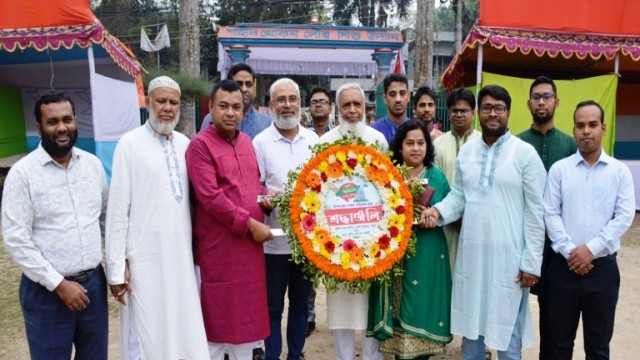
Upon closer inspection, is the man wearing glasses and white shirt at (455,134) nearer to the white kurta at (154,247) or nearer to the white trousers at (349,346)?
the white trousers at (349,346)

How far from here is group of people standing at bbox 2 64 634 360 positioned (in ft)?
9.88

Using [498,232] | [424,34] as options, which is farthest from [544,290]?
[424,34]

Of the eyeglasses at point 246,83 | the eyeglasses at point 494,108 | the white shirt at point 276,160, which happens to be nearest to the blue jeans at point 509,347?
the eyeglasses at point 494,108

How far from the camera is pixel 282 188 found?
3.64 metres

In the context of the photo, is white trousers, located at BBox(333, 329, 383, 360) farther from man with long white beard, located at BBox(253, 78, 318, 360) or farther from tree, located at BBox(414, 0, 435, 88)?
tree, located at BBox(414, 0, 435, 88)

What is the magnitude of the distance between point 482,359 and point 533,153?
53.8 inches

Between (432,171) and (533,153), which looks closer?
(533,153)

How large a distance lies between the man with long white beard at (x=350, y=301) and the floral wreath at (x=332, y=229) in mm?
172

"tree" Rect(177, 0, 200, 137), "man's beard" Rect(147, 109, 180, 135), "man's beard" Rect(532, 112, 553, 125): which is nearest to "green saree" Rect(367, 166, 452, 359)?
"man's beard" Rect(532, 112, 553, 125)

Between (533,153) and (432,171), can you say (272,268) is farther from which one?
(533,153)

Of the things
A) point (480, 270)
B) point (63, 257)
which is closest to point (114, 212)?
point (63, 257)

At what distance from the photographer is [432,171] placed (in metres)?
3.47

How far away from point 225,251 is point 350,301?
905mm

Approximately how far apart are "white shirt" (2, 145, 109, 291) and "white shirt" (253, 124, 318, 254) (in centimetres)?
118
